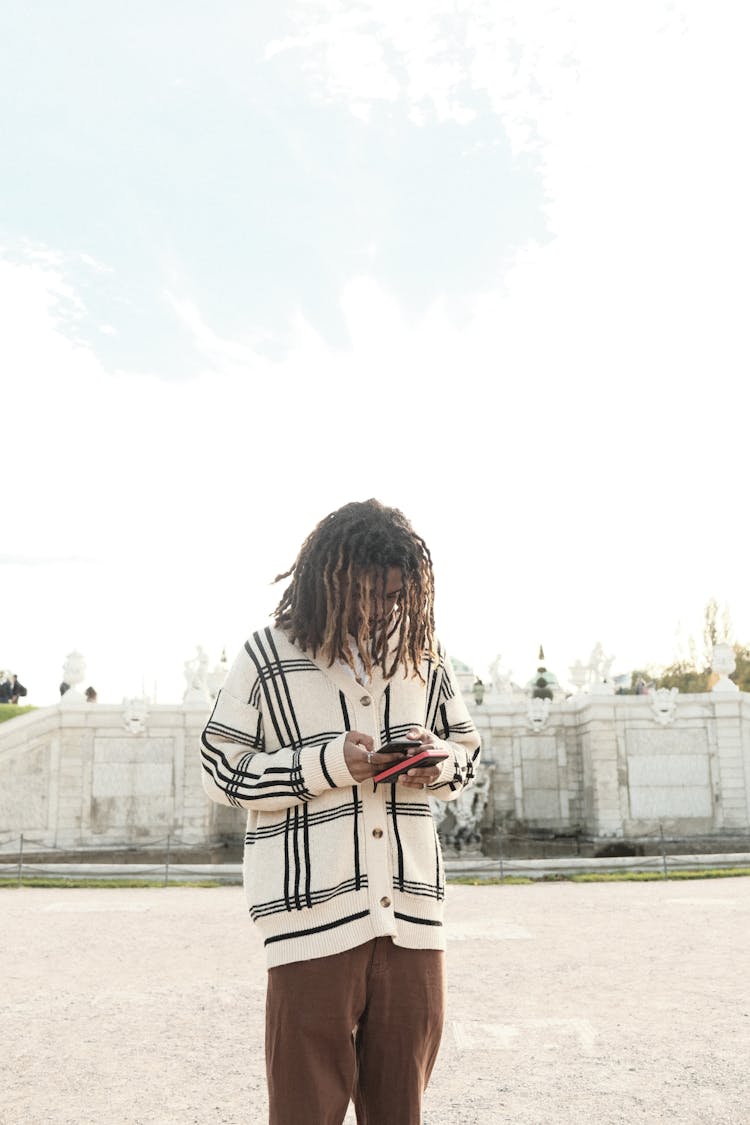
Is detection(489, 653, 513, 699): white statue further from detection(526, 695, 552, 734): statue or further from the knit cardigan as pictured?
the knit cardigan

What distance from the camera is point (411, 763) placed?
103 inches

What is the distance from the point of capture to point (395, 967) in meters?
2.62

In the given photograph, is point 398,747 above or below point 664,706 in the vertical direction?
below

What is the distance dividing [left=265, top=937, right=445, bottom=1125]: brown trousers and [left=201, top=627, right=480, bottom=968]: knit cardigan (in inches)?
2.1

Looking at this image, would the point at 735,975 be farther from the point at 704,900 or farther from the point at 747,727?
the point at 747,727

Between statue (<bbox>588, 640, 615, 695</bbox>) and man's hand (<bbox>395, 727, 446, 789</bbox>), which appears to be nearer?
man's hand (<bbox>395, 727, 446, 789</bbox>)

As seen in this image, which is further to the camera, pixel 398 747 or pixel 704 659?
pixel 704 659

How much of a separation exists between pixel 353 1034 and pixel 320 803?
58 cm

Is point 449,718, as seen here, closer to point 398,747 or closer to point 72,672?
point 398,747

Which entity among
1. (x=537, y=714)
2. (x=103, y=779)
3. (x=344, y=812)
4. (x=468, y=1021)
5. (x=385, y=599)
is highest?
(x=537, y=714)

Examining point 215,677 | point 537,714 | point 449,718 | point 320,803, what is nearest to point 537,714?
point 537,714

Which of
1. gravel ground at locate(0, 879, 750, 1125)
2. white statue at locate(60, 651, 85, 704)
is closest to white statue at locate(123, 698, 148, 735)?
white statue at locate(60, 651, 85, 704)

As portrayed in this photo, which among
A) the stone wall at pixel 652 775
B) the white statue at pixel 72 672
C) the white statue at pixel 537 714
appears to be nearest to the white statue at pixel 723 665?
the stone wall at pixel 652 775

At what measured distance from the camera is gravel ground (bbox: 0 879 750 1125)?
464cm
